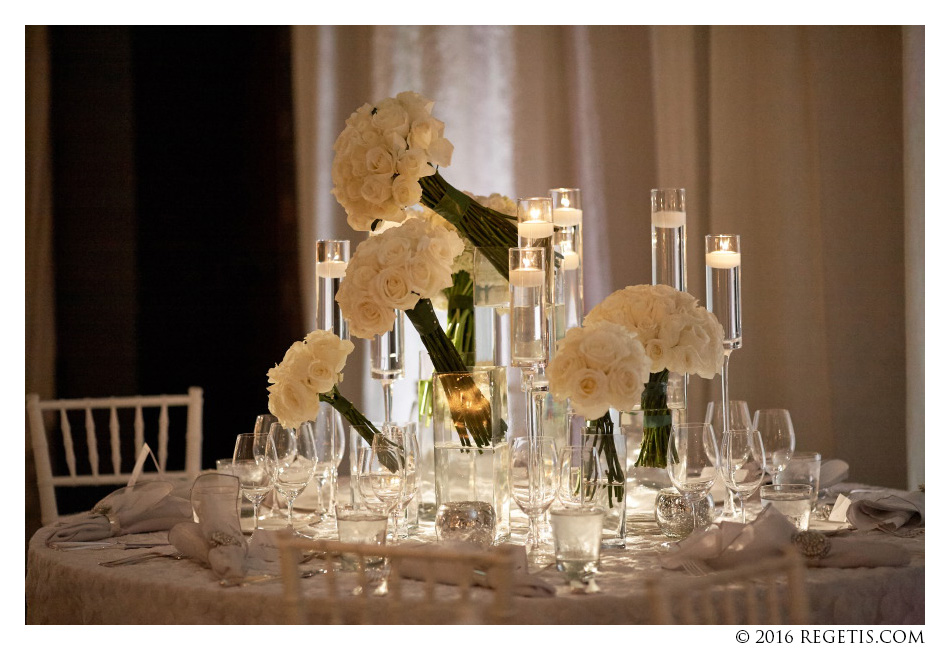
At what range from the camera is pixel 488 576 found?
1.40 meters

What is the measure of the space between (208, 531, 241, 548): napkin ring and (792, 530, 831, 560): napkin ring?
2.80ft

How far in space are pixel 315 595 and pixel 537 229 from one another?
2.38 ft

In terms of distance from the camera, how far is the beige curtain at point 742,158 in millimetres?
3109

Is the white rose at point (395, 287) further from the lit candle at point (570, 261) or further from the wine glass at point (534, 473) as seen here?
the lit candle at point (570, 261)

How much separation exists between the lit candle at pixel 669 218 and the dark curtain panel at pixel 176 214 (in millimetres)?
2372

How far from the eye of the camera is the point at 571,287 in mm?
2043

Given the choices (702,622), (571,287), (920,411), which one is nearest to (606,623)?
(702,622)

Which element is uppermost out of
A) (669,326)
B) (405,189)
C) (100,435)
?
(405,189)

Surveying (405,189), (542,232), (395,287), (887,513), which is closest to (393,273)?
(395,287)

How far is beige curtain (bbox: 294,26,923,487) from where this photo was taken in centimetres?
311

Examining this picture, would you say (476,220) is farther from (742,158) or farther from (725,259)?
(742,158)

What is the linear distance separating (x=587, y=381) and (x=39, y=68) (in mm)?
3164

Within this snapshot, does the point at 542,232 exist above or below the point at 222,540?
above

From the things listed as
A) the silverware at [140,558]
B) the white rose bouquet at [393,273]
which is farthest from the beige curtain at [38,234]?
the white rose bouquet at [393,273]
